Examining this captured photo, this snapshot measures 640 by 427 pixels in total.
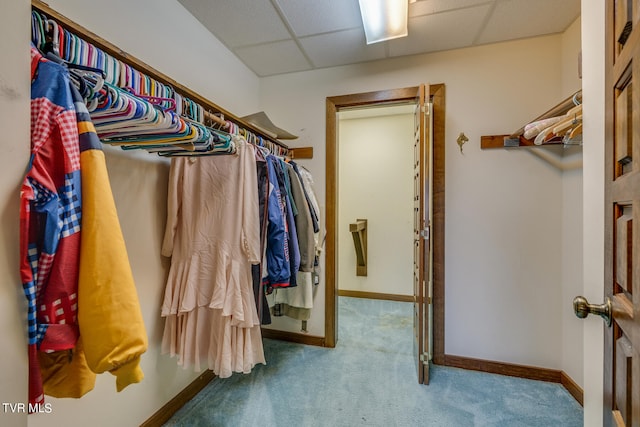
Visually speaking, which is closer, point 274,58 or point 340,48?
point 340,48

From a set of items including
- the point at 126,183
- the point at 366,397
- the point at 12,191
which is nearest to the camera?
the point at 12,191

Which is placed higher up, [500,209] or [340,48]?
[340,48]

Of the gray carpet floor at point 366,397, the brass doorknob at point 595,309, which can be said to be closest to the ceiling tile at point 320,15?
the brass doorknob at point 595,309

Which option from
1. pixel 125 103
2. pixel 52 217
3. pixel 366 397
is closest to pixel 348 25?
pixel 125 103

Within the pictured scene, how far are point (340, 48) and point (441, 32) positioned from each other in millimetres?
753

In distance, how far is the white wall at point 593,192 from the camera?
0.72 m

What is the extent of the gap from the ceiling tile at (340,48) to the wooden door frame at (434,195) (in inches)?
11.5

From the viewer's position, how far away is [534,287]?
1.99 m

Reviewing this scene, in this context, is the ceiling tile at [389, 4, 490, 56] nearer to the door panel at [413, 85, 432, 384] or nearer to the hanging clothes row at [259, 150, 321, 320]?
the door panel at [413, 85, 432, 384]

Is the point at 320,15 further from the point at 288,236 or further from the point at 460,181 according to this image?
the point at 460,181

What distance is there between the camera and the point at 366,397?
1.73 meters

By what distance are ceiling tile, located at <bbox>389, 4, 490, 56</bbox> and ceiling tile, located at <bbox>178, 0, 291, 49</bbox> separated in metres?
0.90

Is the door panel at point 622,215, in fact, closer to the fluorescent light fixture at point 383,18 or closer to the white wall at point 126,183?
the white wall at point 126,183

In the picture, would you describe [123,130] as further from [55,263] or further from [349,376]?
[349,376]
